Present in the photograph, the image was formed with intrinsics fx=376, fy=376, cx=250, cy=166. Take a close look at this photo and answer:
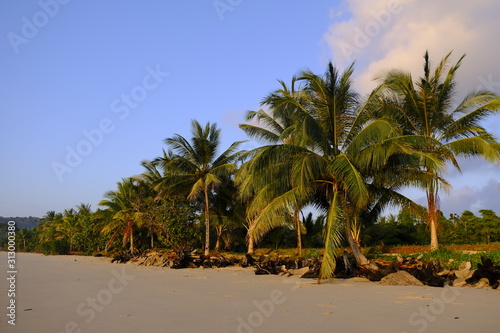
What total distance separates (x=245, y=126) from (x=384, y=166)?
32.5 feet

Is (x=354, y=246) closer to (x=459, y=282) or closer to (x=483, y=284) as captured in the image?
(x=459, y=282)

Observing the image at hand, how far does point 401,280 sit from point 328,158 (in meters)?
4.34

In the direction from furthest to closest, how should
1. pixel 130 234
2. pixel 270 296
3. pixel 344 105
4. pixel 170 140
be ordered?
pixel 130 234
pixel 170 140
pixel 344 105
pixel 270 296

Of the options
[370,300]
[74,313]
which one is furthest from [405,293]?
[74,313]

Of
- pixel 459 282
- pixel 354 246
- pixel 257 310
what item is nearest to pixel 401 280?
pixel 459 282

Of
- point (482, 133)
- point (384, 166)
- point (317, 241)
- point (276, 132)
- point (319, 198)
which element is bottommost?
point (317, 241)

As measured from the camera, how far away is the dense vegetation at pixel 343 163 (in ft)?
35.8

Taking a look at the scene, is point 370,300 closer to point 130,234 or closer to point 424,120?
point 424,120

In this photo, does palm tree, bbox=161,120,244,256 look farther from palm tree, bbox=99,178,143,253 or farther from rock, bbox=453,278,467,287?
rock, bbox=453,278,467,287

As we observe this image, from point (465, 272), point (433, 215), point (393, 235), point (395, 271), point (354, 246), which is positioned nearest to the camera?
point (465, 272)

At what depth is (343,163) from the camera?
10.6 m

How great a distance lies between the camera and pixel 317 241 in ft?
81.6

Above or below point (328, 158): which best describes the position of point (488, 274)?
below

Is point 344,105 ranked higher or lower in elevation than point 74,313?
higher
